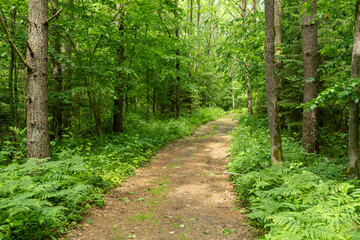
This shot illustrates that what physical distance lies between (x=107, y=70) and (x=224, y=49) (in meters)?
6.04

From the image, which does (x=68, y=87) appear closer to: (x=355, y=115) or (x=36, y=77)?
(x=36, y=77)

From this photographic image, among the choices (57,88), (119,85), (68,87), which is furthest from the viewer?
(119,85)

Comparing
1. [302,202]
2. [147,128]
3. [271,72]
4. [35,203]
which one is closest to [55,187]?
[35,203]

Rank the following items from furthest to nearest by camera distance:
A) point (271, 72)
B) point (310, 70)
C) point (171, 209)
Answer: point (310, 70) → point (271, 72) → point (171, 209)

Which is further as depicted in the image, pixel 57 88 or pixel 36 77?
pixel 57 88

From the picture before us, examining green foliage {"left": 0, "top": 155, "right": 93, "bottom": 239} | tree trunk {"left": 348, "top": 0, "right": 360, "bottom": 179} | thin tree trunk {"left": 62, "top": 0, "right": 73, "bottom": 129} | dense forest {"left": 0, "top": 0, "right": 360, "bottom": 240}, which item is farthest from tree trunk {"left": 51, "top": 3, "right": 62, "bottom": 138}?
tree trunk {"left": 348, "top": 0, "right": 360, "bottom": 179}

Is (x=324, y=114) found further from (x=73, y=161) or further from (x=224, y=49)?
(x=73, y=161)

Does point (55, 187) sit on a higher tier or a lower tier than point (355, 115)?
lower

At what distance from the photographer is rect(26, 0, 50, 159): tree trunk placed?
513cm

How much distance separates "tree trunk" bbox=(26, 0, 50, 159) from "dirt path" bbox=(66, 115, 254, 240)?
2.27m

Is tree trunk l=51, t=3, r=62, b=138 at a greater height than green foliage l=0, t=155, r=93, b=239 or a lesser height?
greater

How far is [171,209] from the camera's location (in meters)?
4.70

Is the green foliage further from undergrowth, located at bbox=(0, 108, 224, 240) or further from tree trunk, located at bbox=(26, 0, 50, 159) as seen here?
tree trunk, located at bbox=(26, 0, 50, 159)

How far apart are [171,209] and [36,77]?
14.9ft
